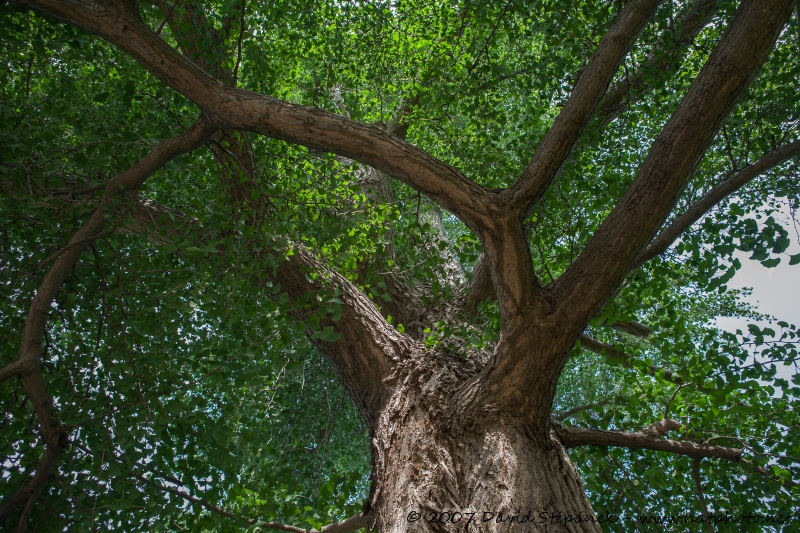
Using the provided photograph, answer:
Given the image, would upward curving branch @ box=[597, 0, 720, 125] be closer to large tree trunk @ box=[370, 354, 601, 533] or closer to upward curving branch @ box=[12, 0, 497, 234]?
upward curving branch @ box=[12, 0, 497, 234]

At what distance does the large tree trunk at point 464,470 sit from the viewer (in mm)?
2699

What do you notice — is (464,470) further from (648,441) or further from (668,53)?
(668,53)

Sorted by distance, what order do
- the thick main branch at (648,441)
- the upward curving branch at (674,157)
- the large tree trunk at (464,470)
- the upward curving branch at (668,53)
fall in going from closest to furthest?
the large tree trunk at (464,470) → the upward curving branch at (674,157) → the thick main branch at (648,441) → the upward curving branch at (668,53)

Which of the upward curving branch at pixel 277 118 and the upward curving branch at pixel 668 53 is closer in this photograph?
the upward curving branch at pixel 277 118

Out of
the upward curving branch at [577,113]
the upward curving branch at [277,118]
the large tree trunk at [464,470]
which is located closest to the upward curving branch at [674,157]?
the upward curving branch at [577,113]

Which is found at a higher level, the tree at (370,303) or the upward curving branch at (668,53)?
the upward curving branch at (668,53)

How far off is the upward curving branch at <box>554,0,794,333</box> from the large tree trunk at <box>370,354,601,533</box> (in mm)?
792

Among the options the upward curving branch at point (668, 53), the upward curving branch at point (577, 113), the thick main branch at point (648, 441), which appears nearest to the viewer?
the upward curving branch at point (577, 113)

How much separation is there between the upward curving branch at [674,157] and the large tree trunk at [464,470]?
2.60 ft

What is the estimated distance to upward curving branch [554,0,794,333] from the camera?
2.85 m

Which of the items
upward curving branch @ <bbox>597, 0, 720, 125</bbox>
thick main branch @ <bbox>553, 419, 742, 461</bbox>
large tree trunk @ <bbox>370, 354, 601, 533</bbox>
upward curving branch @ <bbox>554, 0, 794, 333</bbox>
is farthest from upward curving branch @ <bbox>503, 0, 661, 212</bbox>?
Result: thick main branch @ <bbox>553, 419, 742, 461</bbox>

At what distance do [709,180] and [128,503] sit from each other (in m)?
6.06

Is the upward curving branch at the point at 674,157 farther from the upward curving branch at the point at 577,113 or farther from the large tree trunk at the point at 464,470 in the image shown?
the large tree trunk at the point at 464,470

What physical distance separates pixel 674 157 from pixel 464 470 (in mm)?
2049
